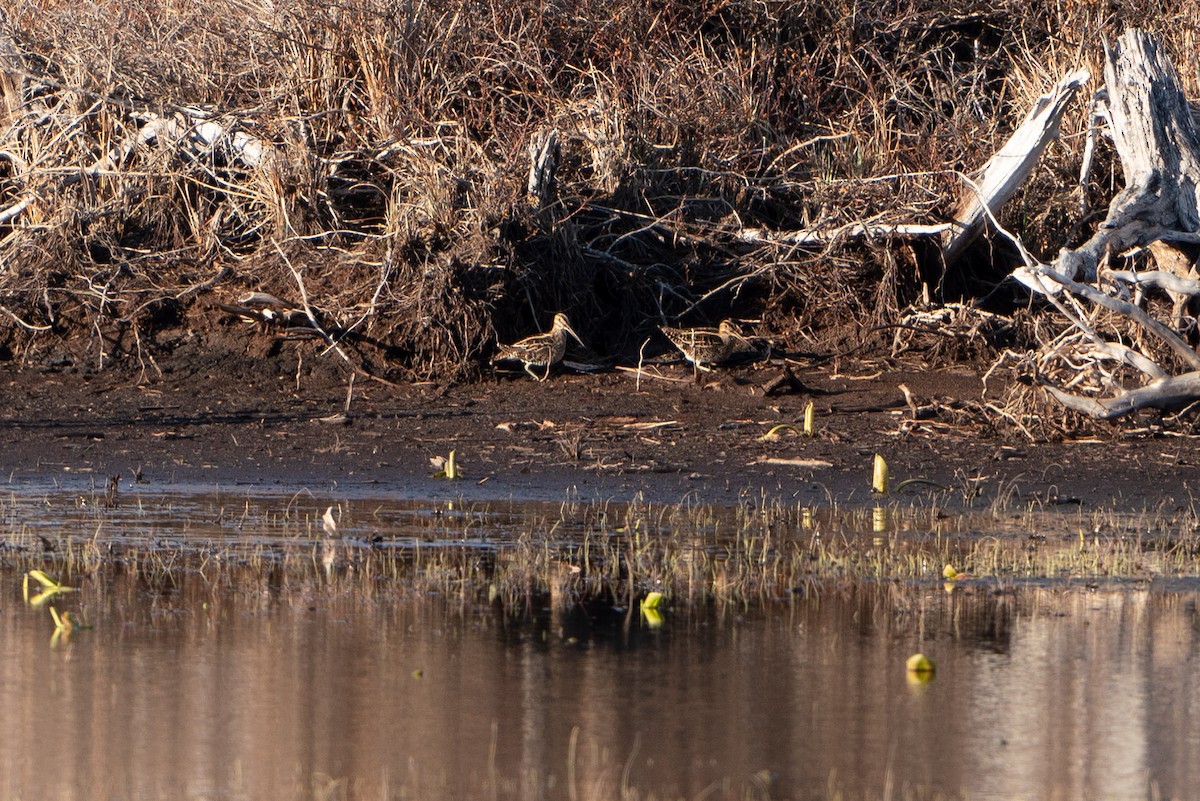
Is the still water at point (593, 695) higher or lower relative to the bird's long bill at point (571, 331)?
lower

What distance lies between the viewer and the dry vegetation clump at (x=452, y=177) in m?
11.8

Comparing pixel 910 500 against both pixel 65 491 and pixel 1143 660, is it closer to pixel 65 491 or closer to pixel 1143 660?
pixel 1143 660

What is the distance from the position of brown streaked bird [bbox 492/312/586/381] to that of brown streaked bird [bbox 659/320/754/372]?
0.74 metres

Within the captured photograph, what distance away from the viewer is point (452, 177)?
11.7m

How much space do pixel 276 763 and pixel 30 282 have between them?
8.66 m

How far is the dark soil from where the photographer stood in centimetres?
902

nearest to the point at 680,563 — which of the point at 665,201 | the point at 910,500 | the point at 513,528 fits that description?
the point at 513,528

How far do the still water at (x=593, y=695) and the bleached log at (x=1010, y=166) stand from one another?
5616 millimetres

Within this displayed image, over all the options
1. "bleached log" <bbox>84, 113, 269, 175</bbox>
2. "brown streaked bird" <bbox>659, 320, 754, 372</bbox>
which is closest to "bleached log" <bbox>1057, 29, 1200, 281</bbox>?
"brown streaked bird" <bbox>659, 320, 754, 372</bbox>

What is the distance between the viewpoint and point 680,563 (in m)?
7.05

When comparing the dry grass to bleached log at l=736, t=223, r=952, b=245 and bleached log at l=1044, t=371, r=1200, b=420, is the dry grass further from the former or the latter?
bleached log at l=736, t=223, r=952, b=245

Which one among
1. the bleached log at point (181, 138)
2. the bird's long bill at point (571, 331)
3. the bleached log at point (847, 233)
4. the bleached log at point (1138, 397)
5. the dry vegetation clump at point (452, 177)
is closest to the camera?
the bleached log at point (1138, 397)

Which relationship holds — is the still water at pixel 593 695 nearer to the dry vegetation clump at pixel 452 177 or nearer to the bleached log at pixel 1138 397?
the bleached log at pixel 1138 397

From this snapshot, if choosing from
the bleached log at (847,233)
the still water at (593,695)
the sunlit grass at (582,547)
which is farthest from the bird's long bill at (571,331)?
the still water at (593,695)
